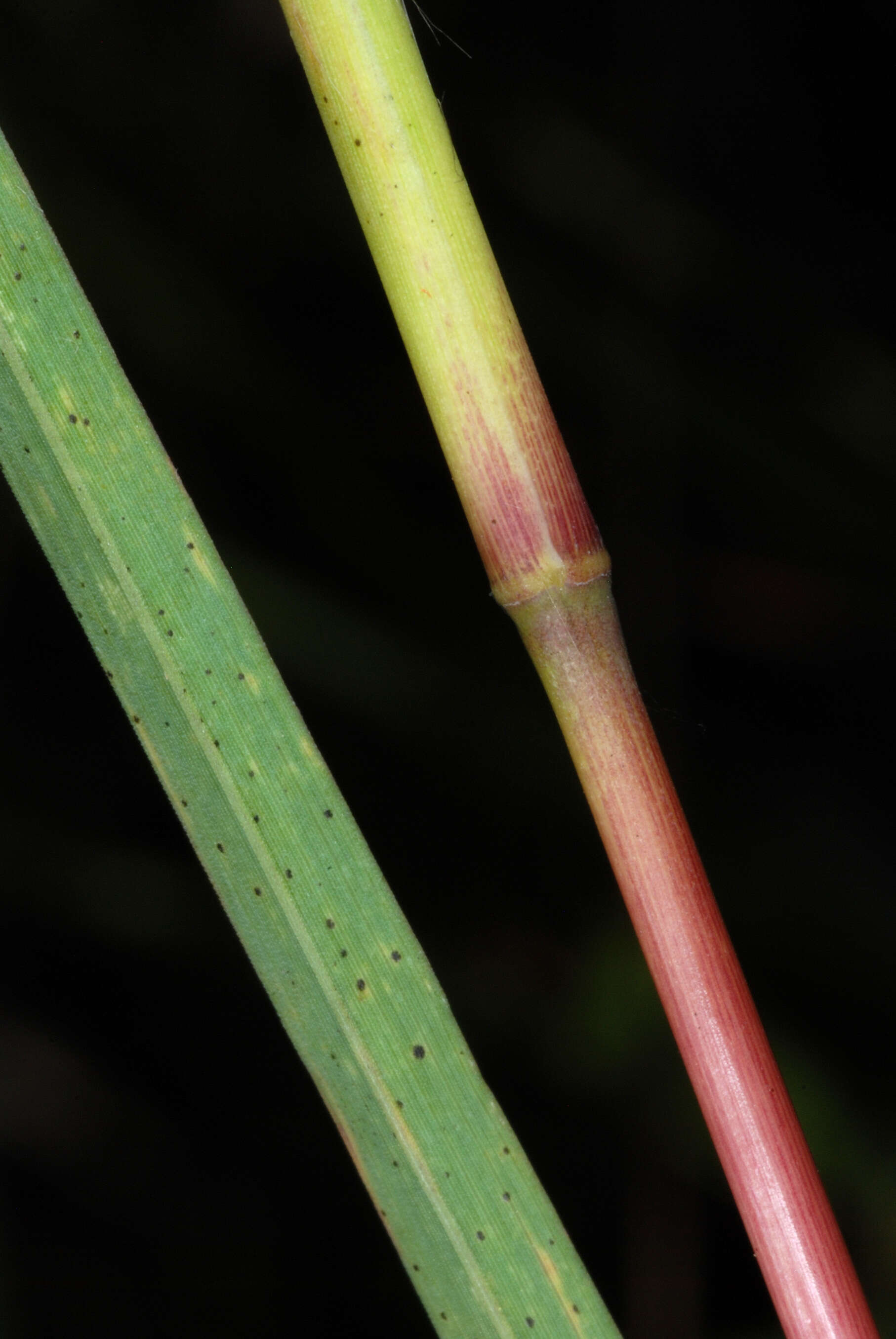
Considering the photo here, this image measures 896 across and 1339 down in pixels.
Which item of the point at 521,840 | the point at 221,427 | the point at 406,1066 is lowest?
the point at 406,1066

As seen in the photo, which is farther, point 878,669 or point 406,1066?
point 878,669

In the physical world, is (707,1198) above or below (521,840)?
below

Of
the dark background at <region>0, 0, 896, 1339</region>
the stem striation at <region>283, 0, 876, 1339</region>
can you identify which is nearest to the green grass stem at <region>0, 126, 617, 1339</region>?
the stem striation at <region>283, 0, 876, 1339</region>

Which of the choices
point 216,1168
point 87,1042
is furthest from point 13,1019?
point 216,1168

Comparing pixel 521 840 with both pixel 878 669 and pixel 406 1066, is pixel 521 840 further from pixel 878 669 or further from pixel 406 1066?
pixel 406 1066

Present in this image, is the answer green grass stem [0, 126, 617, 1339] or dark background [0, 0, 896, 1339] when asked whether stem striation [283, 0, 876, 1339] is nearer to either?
green grass stem [0, 126, 617, 1339]

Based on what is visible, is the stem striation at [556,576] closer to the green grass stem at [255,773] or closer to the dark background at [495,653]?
the green grass stem at [255,773]

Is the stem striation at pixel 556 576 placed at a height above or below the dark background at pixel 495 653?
below

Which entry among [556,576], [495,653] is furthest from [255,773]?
[495,653]

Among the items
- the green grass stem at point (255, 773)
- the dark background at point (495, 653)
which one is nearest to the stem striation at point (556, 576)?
the green grass stem at point (255, 773)
